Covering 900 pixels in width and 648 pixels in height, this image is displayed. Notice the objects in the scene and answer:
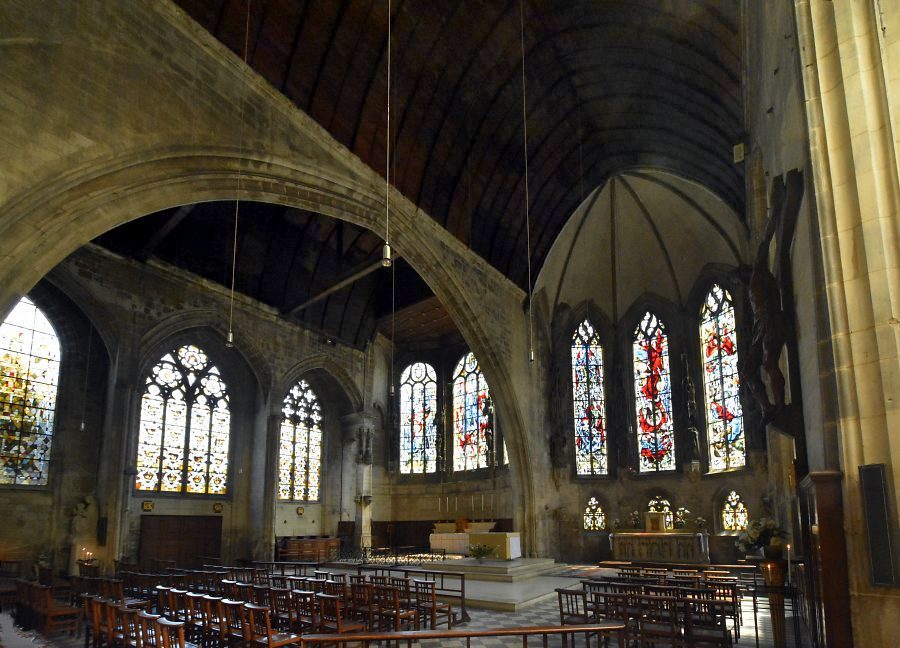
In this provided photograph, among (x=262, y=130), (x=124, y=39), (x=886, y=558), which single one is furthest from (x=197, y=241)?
(x=886, y=558)

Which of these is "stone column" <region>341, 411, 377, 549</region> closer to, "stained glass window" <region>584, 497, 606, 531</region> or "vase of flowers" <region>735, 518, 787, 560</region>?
"stained glass window" <region>584, 497, 606, 531</region>

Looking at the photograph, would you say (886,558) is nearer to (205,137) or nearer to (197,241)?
(205,137)

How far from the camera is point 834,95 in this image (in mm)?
5125

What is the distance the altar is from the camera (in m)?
15.0

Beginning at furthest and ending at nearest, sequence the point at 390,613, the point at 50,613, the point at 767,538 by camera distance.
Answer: the point at 50,613 < the point at 390,613 < the point at 767,538

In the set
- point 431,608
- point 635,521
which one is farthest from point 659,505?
point 431,608

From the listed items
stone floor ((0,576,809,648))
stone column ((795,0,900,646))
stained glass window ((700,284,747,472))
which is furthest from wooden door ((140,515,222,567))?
stone column ((795,0,900,646))

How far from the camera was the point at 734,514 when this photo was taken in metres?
17.7

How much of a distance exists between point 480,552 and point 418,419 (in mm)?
9294

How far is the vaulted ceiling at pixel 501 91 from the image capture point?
11.8m

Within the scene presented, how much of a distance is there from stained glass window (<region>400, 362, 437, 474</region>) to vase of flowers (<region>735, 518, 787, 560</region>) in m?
16.2

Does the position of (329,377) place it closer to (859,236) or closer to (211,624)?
(211,624)

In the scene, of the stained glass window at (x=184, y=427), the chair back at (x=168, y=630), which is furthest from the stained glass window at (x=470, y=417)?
the chair back at (x=168, y=630)

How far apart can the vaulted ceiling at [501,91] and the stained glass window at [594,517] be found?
728 centimetres
